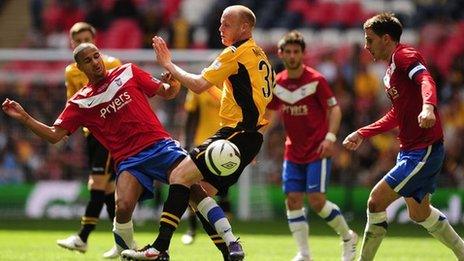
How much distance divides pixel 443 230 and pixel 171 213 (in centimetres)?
231

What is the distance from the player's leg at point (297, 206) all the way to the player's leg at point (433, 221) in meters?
2.10

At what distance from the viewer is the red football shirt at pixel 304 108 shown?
11516 millimetres

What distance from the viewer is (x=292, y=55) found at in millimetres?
11398

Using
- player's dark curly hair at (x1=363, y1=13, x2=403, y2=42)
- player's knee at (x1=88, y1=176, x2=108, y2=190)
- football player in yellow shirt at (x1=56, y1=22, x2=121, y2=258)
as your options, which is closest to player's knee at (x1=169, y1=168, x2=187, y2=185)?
player's dark curly hair at (x1=363, y1=13, x2=403, y2=42)

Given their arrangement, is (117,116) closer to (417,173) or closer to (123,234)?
(123,234)

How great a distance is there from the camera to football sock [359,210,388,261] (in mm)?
8945

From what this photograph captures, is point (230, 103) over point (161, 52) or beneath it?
beneath

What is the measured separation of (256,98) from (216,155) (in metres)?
0.63

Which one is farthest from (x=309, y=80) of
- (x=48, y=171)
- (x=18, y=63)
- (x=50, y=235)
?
(x=18, y=63)

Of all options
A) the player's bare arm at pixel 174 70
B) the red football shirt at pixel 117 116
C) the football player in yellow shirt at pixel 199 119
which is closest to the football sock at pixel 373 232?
the player's bare arm at pixel 174 70

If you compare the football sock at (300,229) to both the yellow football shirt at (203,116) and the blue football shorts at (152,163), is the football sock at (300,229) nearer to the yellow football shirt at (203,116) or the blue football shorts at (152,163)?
the blue football shorts at (152,163)

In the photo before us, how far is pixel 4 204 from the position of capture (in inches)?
737

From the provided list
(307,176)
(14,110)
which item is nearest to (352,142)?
(307,176)

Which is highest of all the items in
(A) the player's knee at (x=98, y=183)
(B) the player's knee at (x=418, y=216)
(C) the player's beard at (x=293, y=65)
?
(C) the player's beard at (x=293, y=65)
